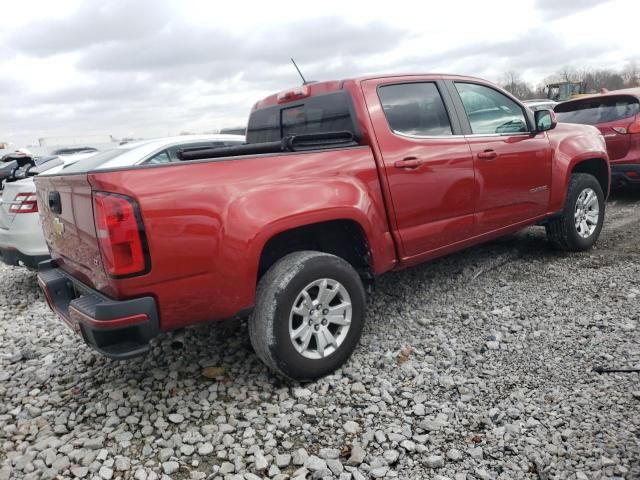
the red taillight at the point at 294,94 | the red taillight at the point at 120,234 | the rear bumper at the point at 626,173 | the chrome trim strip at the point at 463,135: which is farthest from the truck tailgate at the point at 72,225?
the rear bumper at the point at 626,173

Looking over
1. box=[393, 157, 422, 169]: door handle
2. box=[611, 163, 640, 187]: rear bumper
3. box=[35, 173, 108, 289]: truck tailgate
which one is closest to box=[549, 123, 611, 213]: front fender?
box=[393, 157, 422, 169]: door handle

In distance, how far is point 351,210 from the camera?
3.04m

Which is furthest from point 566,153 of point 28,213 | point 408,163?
point 28,213

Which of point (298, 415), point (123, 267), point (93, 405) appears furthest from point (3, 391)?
point (298, 415)

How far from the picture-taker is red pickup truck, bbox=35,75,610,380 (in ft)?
7.89

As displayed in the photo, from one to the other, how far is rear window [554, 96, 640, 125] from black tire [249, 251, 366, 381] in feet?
20.4

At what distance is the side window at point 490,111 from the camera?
4004 mm

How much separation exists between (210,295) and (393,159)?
1532 mm

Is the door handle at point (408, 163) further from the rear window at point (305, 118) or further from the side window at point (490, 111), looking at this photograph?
the side window at point (490, 111)

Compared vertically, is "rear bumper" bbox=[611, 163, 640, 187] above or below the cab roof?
below

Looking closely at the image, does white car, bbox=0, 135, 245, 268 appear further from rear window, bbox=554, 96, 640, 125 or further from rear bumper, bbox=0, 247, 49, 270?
rear window, bbox=554, 96, 640, 125

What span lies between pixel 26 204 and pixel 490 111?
4.46 metres

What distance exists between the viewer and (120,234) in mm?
2322

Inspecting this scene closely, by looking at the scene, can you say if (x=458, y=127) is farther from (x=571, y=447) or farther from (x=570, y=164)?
(x=571, y=447)
